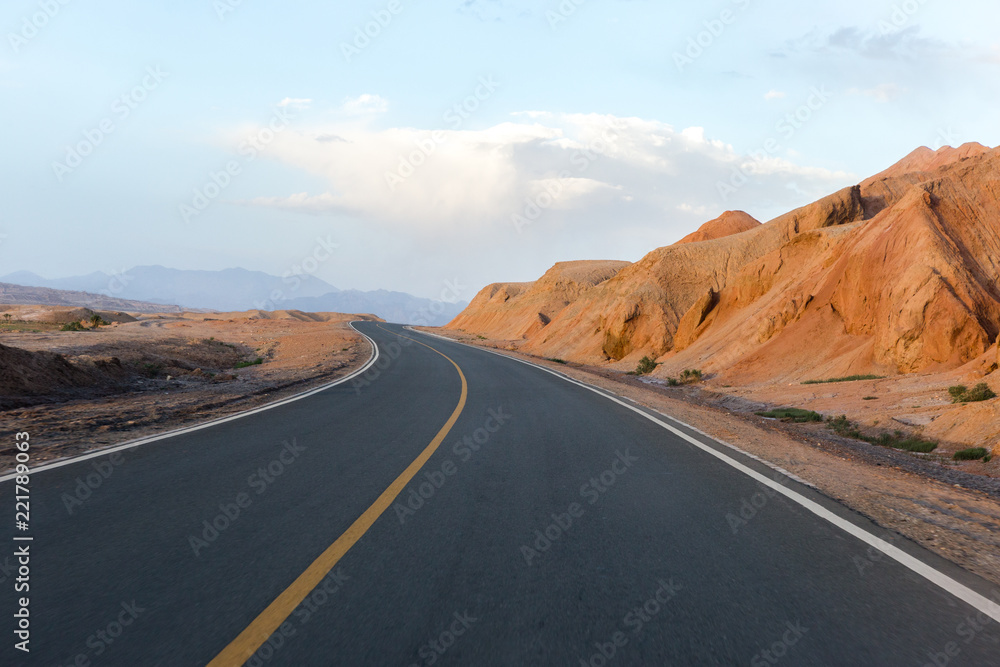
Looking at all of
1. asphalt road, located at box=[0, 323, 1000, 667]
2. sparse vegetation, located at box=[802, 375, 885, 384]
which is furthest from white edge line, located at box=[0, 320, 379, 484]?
sparse vegetation, located at box=[802, 375, 885, 384]

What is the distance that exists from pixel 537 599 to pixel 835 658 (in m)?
1.55

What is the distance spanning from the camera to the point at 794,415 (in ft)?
44.3

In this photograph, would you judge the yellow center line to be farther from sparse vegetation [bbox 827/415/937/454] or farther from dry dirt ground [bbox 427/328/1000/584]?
sparse vegetation [bbox 827/415/937/454]

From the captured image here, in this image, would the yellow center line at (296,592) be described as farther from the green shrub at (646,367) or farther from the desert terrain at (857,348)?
the green shrub at (646,367)

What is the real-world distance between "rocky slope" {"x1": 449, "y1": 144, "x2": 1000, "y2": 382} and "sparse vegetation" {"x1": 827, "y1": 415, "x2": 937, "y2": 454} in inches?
246

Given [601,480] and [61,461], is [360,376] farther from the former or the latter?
[601,480]

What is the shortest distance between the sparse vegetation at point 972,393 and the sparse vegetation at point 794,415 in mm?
2520

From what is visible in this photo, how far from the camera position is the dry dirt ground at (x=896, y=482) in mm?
4676

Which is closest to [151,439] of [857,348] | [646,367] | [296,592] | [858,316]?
Result: [296,592]

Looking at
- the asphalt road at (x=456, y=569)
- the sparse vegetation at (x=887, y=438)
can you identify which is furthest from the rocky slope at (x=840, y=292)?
the asphalt road at (x=456, y=569)

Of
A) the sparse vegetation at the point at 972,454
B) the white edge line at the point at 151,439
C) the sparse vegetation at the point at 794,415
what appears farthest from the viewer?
the sparse vegetation at the point at 794,415

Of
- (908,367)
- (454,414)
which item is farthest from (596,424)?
(908,367)

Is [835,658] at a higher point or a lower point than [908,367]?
lower

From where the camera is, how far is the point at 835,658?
2.84 metres
